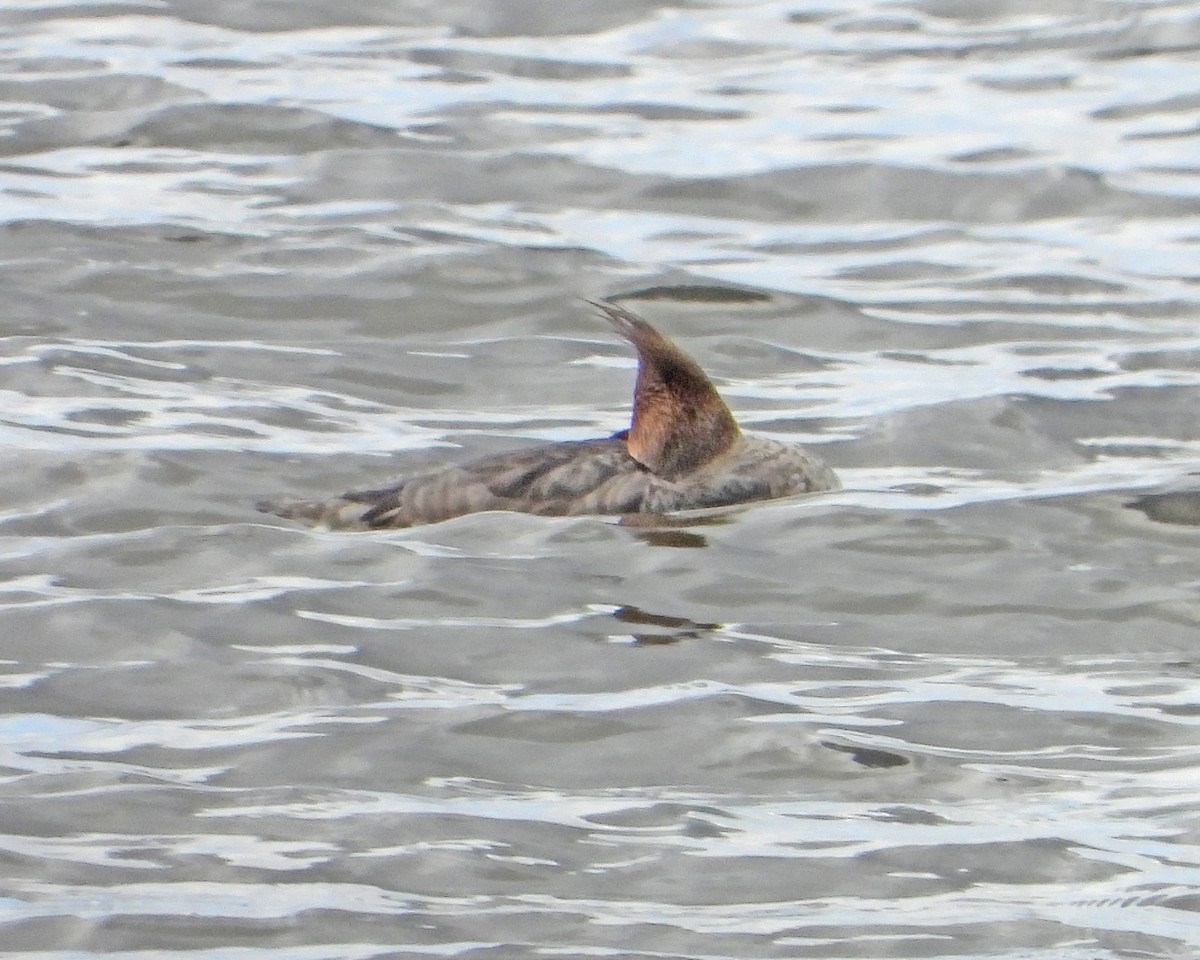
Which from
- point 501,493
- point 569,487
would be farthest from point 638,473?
point 501,493

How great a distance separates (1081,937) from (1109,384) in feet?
20.3

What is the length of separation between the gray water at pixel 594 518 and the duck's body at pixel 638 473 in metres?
0.22

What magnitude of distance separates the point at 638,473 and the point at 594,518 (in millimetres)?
341

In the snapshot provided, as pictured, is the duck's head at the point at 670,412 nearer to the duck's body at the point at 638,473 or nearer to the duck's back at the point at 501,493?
the duck's body at the point at 638,473

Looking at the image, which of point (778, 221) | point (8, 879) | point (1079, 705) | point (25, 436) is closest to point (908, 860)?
point (1079, 705)

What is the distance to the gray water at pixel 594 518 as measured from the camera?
20.6 feet

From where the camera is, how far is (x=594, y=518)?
9.75 meters

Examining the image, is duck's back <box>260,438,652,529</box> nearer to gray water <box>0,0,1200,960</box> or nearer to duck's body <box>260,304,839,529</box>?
duck's body <box>260,304,839,529</box>

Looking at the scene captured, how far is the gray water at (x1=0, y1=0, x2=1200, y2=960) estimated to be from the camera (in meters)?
6.29

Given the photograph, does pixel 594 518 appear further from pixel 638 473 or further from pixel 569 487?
pixel 638 473

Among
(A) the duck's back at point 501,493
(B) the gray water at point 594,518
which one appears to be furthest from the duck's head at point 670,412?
(B) the gray water at point 594,518

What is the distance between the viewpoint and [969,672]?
794 cm

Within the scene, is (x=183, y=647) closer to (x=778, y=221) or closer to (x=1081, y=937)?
(x=1081, y=937)

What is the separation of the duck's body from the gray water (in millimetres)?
217
